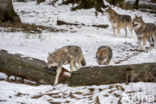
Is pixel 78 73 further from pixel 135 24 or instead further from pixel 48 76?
pixel 135 24

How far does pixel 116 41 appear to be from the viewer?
15.2 metres

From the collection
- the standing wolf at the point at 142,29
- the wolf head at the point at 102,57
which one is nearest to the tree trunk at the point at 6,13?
the standing wolf at the point at 142,29

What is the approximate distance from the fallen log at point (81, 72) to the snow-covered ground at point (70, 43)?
0.86ft

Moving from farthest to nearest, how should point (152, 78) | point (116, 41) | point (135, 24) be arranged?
1. point (116, 41)
2. point (135, 24)
3. point (152, 78)

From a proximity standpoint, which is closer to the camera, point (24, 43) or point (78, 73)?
point (78, 73)

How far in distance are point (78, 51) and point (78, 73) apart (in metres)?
1.27

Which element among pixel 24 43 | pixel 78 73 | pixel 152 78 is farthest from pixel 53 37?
pixel 152 78

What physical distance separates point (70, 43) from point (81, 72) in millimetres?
6552

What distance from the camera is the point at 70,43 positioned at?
43.6ft

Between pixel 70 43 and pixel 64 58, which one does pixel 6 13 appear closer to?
pixel 70 43

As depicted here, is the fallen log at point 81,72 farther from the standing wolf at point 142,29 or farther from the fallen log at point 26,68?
the standing wolf at point 142,29

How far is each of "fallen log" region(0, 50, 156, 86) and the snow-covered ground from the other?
26 centimetres

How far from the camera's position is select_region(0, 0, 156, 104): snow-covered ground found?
5.82m

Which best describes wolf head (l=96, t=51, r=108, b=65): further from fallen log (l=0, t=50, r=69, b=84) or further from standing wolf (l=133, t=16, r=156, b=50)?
standing wolf (l=133, t=16, r=156, b=50)
